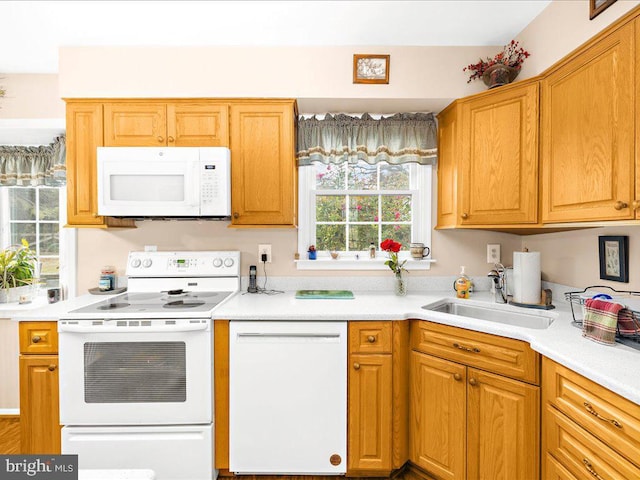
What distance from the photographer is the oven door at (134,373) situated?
164 centimetres

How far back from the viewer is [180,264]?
7.43ft

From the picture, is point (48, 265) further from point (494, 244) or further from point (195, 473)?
point (494, 244)

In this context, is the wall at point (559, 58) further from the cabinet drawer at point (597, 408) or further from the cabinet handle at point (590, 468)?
the cabinet handle at point (590, 468)

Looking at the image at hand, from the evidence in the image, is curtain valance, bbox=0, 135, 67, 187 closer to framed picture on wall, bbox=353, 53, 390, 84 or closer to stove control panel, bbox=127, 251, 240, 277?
stove control panel, bbox=127, 251, 240, 277

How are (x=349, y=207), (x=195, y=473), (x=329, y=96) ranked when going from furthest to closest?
(x=349, y=207) < (x=329, y=96) < (x=195, y=473)

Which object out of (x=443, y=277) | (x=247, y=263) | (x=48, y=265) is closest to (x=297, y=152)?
(x=247, y=263)

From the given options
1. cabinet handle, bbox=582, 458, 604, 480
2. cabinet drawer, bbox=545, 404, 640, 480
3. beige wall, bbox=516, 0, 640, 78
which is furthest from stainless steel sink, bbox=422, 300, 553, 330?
beige wall, bbox=516, 0, 640, 78

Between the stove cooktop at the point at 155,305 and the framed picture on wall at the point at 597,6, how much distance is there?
95.2 inches

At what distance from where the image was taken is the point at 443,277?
7.89ft

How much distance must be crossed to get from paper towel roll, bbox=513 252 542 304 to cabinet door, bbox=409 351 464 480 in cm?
65

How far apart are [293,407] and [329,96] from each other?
189 cm

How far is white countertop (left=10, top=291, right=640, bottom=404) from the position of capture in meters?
1.05

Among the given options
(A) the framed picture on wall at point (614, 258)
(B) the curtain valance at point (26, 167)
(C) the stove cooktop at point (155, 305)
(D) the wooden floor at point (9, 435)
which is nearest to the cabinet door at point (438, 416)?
(A) the framed picture on wall at point (614, 258)

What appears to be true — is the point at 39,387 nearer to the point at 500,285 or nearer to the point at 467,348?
the point at 467,348
